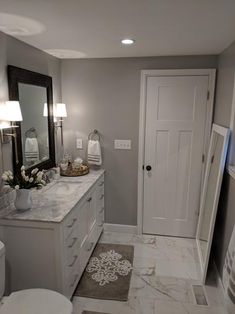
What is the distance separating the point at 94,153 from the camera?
320 cm

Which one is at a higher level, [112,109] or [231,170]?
[112,109]

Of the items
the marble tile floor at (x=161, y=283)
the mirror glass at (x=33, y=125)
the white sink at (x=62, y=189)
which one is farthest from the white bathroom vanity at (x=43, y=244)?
the mirror glass at (x=33, y=125)

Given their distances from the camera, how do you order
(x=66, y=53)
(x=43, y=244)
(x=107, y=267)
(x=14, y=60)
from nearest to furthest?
(x=43, y=244), (x=14, y=60), (x=107, y=267), (x=66, y=53)

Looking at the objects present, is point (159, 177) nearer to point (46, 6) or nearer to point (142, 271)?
point (142, 271)

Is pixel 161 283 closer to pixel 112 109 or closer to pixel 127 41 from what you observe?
pixel 112 109

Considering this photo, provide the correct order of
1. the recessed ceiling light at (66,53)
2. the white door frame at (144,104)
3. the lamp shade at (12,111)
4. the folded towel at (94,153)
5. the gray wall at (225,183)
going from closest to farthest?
the lamp shade at (12,111)
the gray wall at (225,183)
the recessed ceiling light at (66,53)
the white door frame at (144,104)
the folded towel at (94,153)

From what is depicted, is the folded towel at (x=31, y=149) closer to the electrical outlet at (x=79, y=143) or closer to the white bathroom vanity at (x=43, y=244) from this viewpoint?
the white bathroom vanity at (x=43, y=244)

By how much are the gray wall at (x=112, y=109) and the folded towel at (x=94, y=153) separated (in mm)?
117

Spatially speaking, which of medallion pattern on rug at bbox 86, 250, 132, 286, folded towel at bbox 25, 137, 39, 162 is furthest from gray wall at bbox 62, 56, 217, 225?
folded towel at bbox 25, 137, 39, 162

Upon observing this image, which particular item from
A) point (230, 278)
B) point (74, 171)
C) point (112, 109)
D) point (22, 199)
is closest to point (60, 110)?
point (112, 109)

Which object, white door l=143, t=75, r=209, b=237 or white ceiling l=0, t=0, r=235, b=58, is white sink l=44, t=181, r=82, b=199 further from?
white ceiling l=0, t=0, r=235, b=58

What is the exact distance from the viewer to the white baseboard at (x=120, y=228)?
344cm

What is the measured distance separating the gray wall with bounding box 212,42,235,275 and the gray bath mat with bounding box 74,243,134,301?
0.94 m

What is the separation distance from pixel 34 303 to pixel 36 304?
2 centimetres
